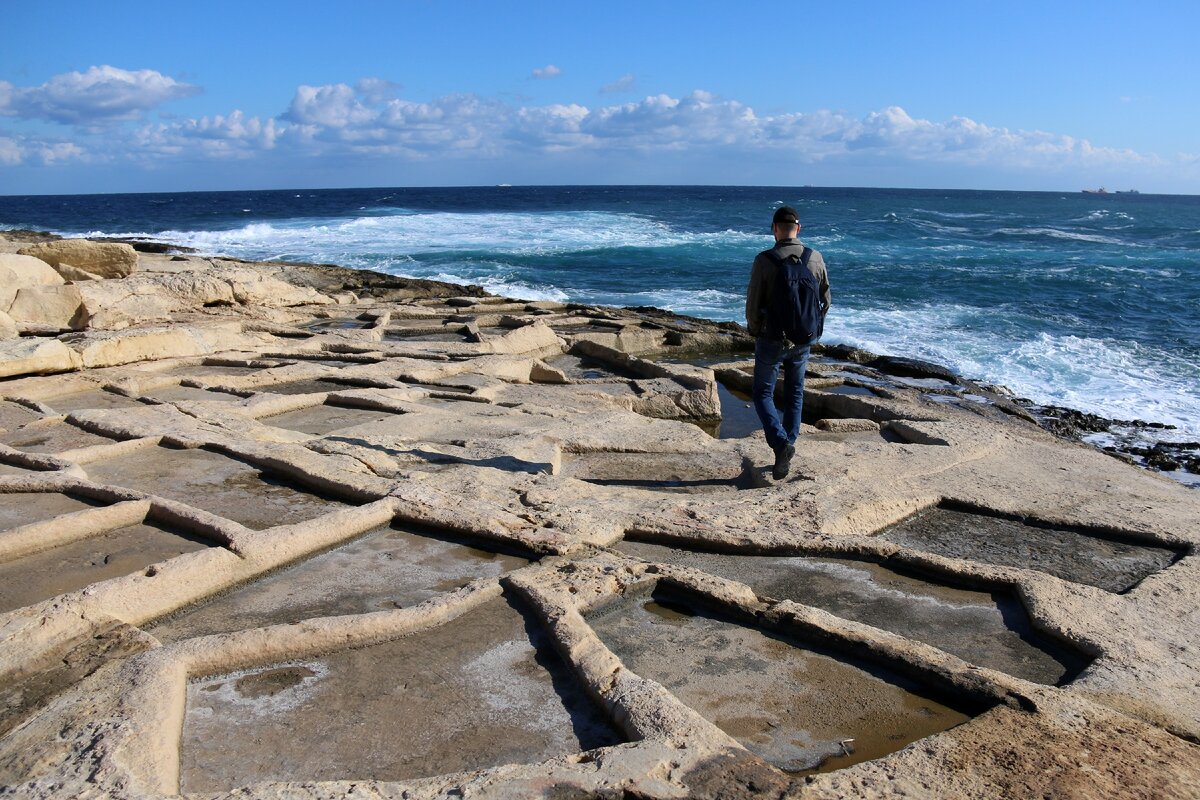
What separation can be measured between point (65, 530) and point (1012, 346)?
14.6 metres

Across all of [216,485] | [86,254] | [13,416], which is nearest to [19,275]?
[86,254]

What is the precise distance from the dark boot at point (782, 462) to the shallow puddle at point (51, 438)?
3905 mm

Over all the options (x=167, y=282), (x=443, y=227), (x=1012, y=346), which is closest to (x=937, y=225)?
(x=443, y=227)

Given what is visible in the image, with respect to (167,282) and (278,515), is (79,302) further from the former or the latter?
(278,515)

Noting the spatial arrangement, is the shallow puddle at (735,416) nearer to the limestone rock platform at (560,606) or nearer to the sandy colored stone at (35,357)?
the limestone rock platform at (560,606)

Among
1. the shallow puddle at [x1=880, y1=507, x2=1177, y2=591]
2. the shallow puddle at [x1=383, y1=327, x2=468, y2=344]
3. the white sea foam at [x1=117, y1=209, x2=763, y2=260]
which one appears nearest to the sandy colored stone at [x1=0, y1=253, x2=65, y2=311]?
the shallow puddle at [x1=383, y1=327, x2=468, y2=344]

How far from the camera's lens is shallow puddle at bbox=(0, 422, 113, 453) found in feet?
17.5

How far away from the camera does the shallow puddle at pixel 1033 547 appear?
4.29m

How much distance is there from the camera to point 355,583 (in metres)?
3.65

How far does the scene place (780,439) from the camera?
5406 millimetres

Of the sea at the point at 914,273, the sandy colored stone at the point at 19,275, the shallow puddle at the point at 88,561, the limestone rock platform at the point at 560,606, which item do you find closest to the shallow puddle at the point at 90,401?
the limestone rock platform at the point at 560,606

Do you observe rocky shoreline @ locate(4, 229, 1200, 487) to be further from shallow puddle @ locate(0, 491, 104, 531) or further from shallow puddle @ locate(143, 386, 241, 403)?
shallow puddle @ locate(0, 491, 104, 531)

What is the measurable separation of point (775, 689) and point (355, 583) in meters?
1.70

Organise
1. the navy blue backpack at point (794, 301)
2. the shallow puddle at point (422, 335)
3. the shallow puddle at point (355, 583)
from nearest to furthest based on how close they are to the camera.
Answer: the shallow puddle at point (355, 583), the navy blue backpack at point (794, 301), the shallow puddle at point (422, 335)
